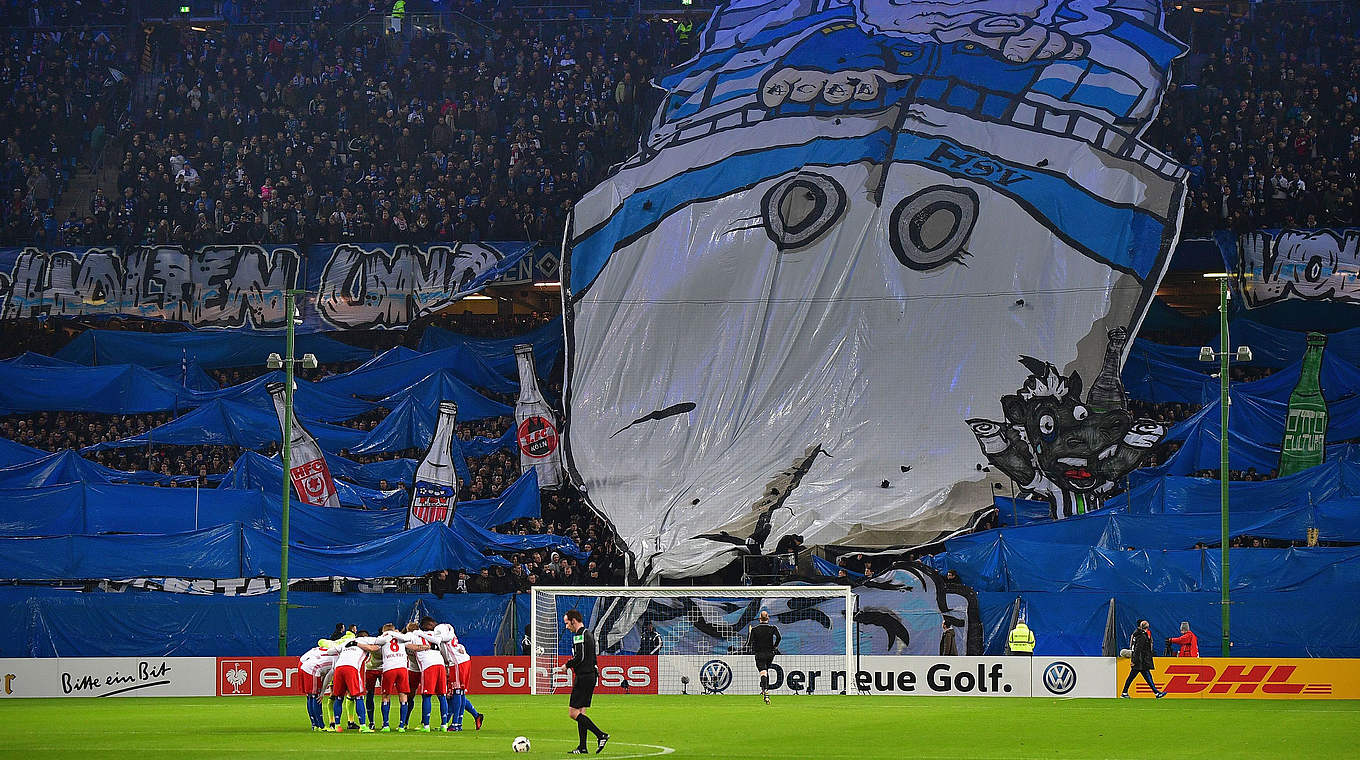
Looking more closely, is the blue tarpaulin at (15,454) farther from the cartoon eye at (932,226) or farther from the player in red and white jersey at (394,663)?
the player in red and white jersey at (394,663)

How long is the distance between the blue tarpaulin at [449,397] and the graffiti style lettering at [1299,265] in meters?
19.0

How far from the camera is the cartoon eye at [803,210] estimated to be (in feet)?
125

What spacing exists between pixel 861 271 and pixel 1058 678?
12.6m

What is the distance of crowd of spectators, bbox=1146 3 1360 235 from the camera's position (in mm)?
39719

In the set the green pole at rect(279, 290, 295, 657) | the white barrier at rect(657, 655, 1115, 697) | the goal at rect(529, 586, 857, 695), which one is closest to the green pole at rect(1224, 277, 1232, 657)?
the white barrier at rect(657, 655, 1115, 697)

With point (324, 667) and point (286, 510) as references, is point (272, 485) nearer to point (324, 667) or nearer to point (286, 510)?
point (286, 510)

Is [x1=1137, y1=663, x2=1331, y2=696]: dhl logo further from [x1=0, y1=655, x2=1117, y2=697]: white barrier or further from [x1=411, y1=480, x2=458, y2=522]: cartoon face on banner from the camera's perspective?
[x1=411, y1=480, x2=458, y2=522]: cartoon face on banner

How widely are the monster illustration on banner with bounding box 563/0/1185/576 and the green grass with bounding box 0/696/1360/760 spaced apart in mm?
9390

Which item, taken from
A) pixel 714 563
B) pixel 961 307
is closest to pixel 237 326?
pixel 714 563

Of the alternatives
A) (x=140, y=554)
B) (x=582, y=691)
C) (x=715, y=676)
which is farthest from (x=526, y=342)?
(x=582, y=691)

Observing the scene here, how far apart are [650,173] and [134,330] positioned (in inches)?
619

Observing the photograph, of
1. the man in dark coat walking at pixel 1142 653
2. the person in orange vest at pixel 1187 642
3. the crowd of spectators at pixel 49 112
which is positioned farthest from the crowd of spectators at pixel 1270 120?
the crowd of spectators at pixel 49 112

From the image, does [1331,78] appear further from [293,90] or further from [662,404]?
[293,90]

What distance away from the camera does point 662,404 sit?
124 feet
